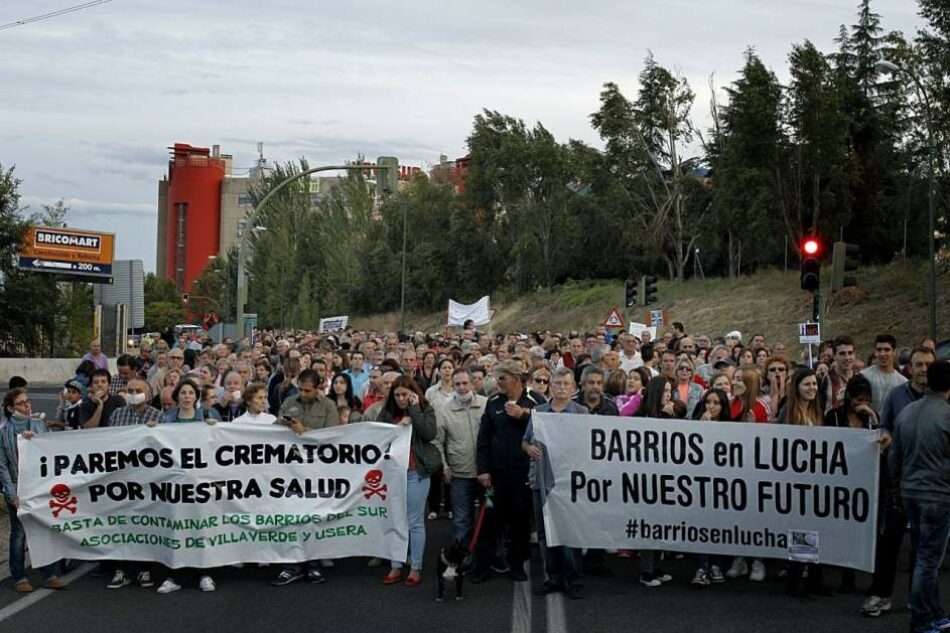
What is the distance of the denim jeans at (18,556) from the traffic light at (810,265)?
12.4 metres

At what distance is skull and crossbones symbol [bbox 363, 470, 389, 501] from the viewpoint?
31.7 feet

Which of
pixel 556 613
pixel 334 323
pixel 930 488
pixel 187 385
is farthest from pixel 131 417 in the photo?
pixel 334 323

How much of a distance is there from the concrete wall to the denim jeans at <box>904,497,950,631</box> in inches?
1362

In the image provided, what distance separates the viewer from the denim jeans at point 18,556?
9242 millimetres

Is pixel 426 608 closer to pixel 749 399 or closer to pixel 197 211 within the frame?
pixel 749 399

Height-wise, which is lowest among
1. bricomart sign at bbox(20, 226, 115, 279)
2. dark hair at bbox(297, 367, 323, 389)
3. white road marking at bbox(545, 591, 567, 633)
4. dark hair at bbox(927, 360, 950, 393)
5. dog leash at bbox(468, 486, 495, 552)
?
white road marking at bbox(545, 591, 567, 633)

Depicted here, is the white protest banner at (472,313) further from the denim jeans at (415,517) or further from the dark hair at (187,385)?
the denim jeans at (415,517)

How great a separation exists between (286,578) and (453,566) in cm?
150

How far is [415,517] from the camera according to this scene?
953cm

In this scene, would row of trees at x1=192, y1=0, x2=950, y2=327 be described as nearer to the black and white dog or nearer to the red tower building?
the black and white dog

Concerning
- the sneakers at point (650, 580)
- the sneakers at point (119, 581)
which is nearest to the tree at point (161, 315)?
the sneakers at point (119, 581)

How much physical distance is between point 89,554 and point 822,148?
1608 inches

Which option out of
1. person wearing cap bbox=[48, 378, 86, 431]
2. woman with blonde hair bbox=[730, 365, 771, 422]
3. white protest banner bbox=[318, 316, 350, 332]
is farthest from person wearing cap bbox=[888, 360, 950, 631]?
white protest banner bbox=[318, 316, 350, 332]

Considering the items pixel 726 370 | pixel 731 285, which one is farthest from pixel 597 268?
pixel 726 370
